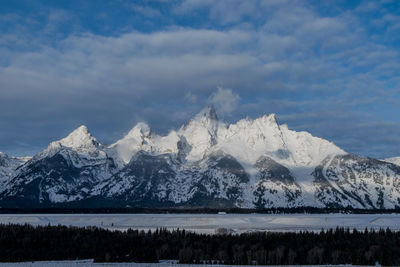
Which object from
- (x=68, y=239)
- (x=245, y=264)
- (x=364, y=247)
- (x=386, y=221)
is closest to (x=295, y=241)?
(x=364, y=247)

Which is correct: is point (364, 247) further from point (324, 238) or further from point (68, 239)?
point (68, 239)

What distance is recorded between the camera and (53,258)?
227 ft

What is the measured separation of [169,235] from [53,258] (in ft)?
112

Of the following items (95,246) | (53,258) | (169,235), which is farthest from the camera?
(169,235)

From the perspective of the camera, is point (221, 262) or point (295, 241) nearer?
point (221, 262)

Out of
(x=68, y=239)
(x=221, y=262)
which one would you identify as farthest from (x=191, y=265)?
(x=68, y=239)

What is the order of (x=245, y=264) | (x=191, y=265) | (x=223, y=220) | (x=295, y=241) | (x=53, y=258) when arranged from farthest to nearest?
(x=223, y=220), (x=295, y=241), (x=53, y=258), (x=245, y=264), (x=191, y=265)

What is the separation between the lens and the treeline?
64250 mm

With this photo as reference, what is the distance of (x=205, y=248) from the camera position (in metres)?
75.4

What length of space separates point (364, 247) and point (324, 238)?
15.4 metres

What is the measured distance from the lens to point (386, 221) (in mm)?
175875

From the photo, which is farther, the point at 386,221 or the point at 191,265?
the point at 386,221

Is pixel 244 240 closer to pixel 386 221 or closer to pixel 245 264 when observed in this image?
pixel 245 264

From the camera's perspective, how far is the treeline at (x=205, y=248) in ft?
211
